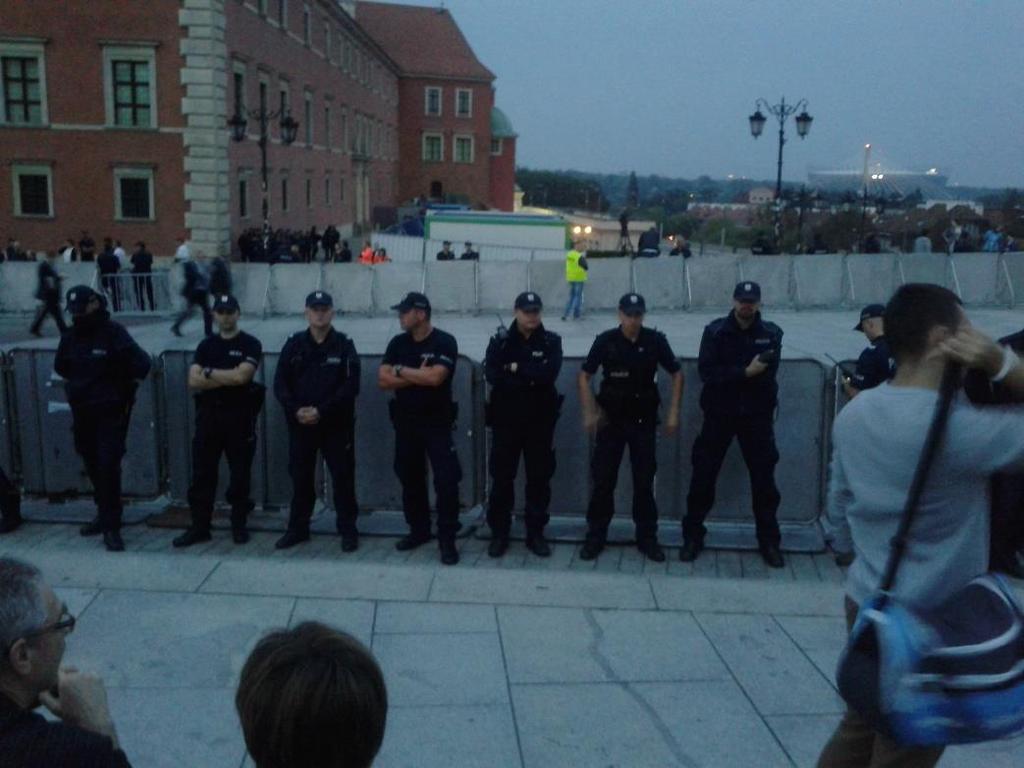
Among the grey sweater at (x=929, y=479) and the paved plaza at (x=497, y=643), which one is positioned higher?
the grey sweater at (x=929, y=479)

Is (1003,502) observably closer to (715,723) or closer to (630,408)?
(715,723)

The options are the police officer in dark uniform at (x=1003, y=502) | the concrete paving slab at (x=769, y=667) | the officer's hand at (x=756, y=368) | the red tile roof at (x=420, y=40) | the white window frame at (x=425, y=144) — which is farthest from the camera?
the white window frame at (x=425, y=144)

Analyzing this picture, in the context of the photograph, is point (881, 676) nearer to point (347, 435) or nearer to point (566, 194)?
point (347, 435)

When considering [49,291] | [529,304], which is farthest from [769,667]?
[49,291]

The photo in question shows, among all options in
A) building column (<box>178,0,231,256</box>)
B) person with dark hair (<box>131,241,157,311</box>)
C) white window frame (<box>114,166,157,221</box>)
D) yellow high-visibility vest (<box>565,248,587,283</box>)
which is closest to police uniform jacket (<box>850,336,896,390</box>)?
yellow high-visibility vest (<box>565,248,587,283</box>)

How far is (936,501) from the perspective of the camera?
3.04 metres

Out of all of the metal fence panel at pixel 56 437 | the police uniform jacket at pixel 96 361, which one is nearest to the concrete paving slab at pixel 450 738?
the police uniform jacket at pixel 96 361

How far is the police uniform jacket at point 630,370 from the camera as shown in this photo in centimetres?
742

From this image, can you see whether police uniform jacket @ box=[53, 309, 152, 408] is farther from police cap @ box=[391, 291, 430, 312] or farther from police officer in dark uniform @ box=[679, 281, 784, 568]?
police officer in dark uniform @ box=[679, 281, 784, 568]

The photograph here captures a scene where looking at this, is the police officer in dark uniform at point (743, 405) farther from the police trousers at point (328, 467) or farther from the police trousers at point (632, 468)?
the police trousers at point (328, 467)

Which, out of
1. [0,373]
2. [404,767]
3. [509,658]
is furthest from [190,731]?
[0,373]

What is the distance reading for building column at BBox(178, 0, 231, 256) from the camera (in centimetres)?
3291

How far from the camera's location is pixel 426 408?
296 inches

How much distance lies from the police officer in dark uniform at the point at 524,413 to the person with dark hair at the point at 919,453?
4.22m
